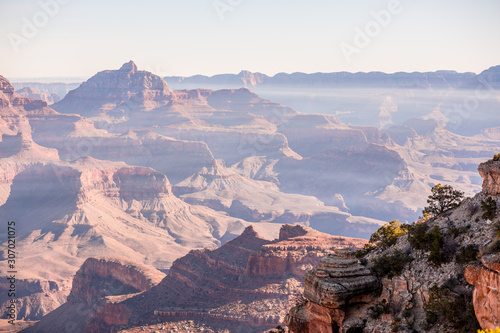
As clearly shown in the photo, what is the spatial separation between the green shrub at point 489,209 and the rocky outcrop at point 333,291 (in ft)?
15.7

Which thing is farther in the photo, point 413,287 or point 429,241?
point 429,241

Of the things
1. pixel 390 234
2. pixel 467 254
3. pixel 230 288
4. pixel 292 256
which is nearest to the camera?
pixel 467 254

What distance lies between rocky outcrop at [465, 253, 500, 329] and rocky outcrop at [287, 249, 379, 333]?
200 inches

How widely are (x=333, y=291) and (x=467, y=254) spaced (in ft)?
16.3

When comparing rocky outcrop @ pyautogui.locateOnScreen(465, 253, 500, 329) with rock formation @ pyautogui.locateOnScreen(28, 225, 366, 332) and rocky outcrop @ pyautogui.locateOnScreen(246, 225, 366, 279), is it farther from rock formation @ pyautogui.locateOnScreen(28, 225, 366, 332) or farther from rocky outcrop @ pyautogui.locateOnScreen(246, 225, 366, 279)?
rocky outcrop @ pyautogui.locateOnScreen(246, 225, 366, 279)

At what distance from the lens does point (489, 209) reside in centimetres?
1794

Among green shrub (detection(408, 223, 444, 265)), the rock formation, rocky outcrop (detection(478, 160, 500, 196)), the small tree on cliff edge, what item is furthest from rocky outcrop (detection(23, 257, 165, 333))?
rocky outcrop (detection(478, 160, 500, 196))

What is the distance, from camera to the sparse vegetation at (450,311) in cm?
1578

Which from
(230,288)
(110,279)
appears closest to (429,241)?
(230,288)

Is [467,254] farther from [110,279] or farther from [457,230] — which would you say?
[110,279]

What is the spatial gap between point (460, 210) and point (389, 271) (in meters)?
3.88

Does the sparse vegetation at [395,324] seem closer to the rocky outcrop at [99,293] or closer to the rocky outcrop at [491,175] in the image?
the rocky outcrop at [491,175]

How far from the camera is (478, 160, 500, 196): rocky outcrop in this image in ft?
59.1

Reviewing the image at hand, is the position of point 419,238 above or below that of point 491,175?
below
